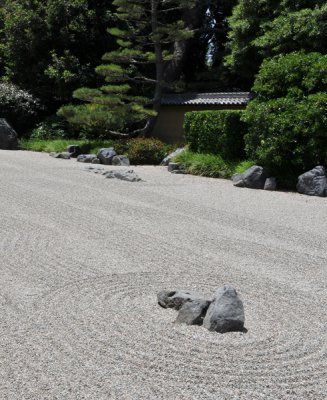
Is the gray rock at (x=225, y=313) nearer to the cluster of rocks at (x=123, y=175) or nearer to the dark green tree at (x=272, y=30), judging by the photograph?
the cluster of rocks at (x=123, y=175)

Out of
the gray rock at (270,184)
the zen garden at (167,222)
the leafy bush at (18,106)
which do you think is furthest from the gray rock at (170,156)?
the leafy bush at (18,106)

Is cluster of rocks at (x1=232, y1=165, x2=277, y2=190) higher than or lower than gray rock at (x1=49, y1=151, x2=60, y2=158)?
higher

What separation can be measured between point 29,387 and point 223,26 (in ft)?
70.1

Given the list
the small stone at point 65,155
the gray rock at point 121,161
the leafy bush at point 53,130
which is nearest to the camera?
Answer: the gray rock at point 121,161

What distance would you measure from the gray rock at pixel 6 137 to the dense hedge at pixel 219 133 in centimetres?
802

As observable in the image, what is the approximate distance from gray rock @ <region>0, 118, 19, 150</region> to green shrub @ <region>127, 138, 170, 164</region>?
5.66 metres

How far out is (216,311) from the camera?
349 centimetres

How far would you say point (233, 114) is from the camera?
1280 cm

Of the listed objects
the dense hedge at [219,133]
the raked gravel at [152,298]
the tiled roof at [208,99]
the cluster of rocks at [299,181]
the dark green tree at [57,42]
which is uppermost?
the dark green tree at [57,42]

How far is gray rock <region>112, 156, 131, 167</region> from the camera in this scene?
595 inches

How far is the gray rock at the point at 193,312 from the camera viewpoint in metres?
3.56

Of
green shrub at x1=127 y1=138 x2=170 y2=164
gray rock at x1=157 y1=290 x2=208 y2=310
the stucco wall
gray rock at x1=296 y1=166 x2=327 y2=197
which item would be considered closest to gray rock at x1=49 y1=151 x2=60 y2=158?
green shrub at x1=127 y1=138 x2=170 y2=164

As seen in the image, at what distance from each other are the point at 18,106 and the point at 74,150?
5.15 meters

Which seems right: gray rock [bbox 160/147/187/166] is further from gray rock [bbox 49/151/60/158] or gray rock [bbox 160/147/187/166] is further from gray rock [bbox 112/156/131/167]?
gray rock [bbox 49/151/60/158]
